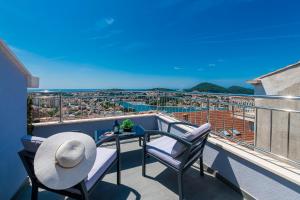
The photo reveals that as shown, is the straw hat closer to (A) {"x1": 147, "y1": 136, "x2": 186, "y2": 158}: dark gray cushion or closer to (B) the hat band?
(B) the hat band

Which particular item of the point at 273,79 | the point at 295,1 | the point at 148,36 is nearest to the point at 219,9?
the point at 295,1

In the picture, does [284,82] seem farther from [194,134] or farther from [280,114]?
[194,134]

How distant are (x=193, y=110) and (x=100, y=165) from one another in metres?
2.66

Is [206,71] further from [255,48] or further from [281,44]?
[281,44]

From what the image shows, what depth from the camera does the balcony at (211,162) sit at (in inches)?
77.2

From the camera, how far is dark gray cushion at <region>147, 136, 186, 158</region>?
209 cm

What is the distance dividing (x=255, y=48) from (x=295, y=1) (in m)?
10.2

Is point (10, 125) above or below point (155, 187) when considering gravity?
above

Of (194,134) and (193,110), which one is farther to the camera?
(193,110)

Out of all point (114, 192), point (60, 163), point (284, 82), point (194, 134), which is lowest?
point (114, 192)

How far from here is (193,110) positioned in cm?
397

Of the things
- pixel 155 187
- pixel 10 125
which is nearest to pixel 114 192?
pixel 155 187

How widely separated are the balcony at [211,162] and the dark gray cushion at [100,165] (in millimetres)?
484

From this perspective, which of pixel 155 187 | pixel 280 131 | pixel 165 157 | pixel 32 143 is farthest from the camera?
pixel 280 131
